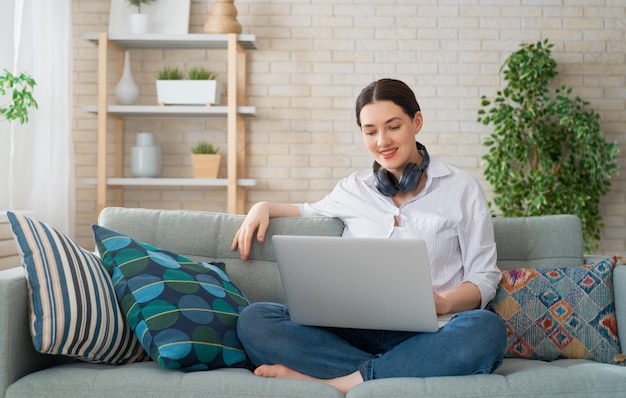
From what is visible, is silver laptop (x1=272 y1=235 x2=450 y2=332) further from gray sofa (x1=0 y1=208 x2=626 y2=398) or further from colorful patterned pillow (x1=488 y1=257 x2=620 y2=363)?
colorful patterned pillow (x1=488 y1=257 x2=620 y2=363)

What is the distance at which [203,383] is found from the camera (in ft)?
6.25

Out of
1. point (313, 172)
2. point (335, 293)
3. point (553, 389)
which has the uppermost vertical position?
point (313, 172)

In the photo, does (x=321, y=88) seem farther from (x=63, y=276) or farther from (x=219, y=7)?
(x=63, y=276)

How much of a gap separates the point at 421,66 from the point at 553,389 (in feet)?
10.1

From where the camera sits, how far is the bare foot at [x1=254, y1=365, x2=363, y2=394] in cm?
199

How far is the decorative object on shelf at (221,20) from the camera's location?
176 inches

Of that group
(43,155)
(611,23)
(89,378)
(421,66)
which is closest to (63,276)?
(89,378)

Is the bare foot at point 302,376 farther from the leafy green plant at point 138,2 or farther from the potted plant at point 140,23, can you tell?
the leafy green plant at point 138,2

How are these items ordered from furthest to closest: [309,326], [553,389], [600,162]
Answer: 1. [600,162]
2. [309,326]
3. [553,389]

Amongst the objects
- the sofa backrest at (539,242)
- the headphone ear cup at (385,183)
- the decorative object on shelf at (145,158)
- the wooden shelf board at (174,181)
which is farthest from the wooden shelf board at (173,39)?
the sofa backrest at (539,242)

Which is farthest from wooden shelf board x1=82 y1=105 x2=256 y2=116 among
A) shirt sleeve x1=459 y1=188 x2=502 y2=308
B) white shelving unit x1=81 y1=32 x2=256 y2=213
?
shirt sleeve x1=459 y1=188 x2=502 y2=308

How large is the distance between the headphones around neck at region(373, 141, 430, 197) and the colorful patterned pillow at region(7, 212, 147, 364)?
34.6 inches

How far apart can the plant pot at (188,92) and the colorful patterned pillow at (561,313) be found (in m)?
2.52

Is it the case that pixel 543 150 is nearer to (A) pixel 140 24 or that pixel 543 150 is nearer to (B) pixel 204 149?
(B) pixel 204 149
